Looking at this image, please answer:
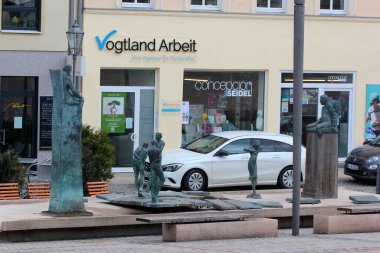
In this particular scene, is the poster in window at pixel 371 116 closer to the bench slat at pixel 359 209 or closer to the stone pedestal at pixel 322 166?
the stone pedestal at pixel 322 166

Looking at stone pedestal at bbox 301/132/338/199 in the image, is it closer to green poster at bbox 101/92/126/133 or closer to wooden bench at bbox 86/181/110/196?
Answer: wooden bench at bbox 86/181/110/196

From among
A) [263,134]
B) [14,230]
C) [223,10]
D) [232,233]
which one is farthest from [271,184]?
[14,230]

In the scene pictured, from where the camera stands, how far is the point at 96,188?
20.8 metres

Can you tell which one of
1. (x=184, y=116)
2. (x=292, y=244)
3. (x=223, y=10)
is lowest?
(x=292, y=244)

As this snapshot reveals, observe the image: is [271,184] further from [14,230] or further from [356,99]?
[14,230]

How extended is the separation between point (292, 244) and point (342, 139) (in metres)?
16.8

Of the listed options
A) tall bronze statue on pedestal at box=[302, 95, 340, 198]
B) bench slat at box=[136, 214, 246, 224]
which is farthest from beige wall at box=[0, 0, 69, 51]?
bench slat at box=[136, 214, 246, 224]

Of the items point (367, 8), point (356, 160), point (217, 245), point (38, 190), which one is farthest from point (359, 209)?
point (367, 8)

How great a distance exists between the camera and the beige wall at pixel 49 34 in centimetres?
2769

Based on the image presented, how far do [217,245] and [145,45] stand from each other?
1477 cm

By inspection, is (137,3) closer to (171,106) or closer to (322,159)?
(171,106)

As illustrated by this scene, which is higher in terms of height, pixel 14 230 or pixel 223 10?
pixel 223 10

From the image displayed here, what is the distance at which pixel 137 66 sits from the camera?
94.5ft

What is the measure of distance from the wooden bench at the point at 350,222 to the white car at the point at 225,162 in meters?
6.69
